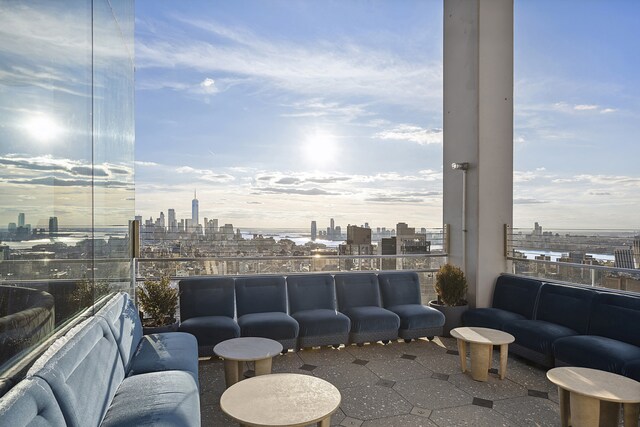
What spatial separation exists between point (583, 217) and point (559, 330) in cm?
251

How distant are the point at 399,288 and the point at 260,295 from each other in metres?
1.92

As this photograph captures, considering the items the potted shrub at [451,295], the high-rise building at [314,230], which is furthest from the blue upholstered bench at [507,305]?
the high-rise building at [314,230]

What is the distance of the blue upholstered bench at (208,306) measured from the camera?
167 inches

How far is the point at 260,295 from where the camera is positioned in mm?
4910

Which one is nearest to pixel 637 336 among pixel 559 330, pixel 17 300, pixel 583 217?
pixel 559 330

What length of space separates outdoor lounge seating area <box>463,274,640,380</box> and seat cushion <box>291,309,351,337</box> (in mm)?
1736

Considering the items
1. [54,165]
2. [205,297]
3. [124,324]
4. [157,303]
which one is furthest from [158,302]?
[54,165]

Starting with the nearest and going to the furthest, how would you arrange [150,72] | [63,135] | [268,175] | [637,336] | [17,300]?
[17,300], [63,135], [637,336], [150,72], [268,175]

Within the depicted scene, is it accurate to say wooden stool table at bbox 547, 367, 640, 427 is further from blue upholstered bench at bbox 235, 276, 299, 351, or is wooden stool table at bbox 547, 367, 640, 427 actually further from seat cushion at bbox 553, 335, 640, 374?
blue upholstered bench at bbox 235, 276, 299, 351

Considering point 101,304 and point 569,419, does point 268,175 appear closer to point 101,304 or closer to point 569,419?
point 101,304

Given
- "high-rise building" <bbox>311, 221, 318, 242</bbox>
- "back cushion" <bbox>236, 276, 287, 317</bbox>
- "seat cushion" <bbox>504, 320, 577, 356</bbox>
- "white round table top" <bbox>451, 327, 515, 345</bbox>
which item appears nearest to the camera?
"white round table top" <bbox>451, 327, 515, 345</bbox>

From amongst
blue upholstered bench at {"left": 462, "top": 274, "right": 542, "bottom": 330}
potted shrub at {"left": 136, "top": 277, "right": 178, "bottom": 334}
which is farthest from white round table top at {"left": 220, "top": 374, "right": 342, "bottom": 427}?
blue upholstered bench at {"left": 462, "top": 274, "right": 542, "bottom": 330}

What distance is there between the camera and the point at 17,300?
5.57 ft

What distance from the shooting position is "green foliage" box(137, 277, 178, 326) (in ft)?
14.7
